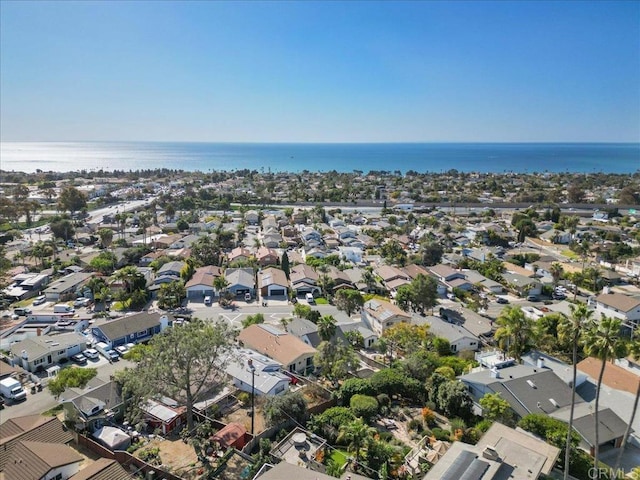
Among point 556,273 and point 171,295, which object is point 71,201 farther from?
point 556,273

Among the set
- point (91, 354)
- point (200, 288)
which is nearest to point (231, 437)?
point (91, 354)

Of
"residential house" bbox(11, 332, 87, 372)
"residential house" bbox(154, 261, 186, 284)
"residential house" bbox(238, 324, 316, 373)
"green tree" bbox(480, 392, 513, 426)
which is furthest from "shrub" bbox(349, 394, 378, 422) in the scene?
"residential house" bbox(154, 261, 186, 284)

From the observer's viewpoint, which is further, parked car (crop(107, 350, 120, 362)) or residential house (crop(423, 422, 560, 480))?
parked car (crop(107, 350, 120, 362))

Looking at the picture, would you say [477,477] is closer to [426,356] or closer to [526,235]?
[426,356]

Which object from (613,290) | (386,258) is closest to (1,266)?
(386,258)

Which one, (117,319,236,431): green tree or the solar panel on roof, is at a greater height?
(117,319,236,431): green tree

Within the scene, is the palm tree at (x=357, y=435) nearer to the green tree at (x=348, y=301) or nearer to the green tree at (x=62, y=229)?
the green tree at (x=348, y=301)

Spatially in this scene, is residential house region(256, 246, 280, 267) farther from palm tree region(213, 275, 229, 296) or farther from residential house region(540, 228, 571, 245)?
residential house region(540, 228, 571, 245)
